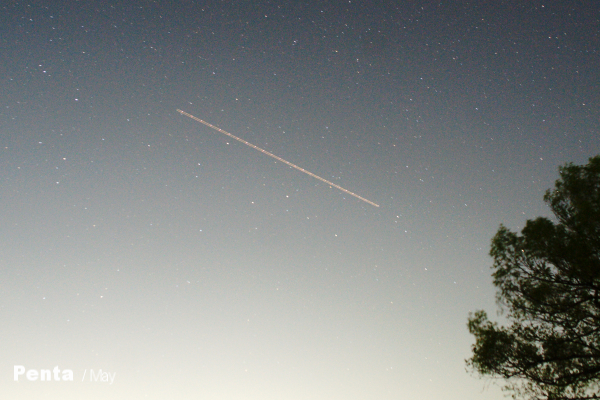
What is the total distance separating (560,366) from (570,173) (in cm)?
322

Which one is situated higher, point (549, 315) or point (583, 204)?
point (583, 204)

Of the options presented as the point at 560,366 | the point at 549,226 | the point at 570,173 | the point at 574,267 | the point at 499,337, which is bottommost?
the point at 560,366

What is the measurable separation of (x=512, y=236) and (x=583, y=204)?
4.02 ft

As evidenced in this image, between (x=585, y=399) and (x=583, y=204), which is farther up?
(x=583, y=204)

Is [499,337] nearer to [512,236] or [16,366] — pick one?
[512,236]

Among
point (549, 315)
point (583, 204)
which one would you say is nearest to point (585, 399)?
point (549, 315)

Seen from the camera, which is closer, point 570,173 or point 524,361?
point 524,361

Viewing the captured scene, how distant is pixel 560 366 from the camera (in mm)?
6328

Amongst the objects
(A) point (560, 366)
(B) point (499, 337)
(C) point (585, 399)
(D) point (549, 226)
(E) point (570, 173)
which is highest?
(E) point (570, 173)

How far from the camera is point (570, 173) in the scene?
703 cm

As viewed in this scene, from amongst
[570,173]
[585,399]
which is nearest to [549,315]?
[585,399]

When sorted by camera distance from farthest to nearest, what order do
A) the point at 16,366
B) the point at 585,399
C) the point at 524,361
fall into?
1. the point at 16,366
2. the point at 524,361
3. the point at 585,399

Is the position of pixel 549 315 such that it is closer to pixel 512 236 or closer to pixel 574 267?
pixel 574 267

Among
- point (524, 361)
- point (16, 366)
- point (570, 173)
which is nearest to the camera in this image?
point (524, 361)
